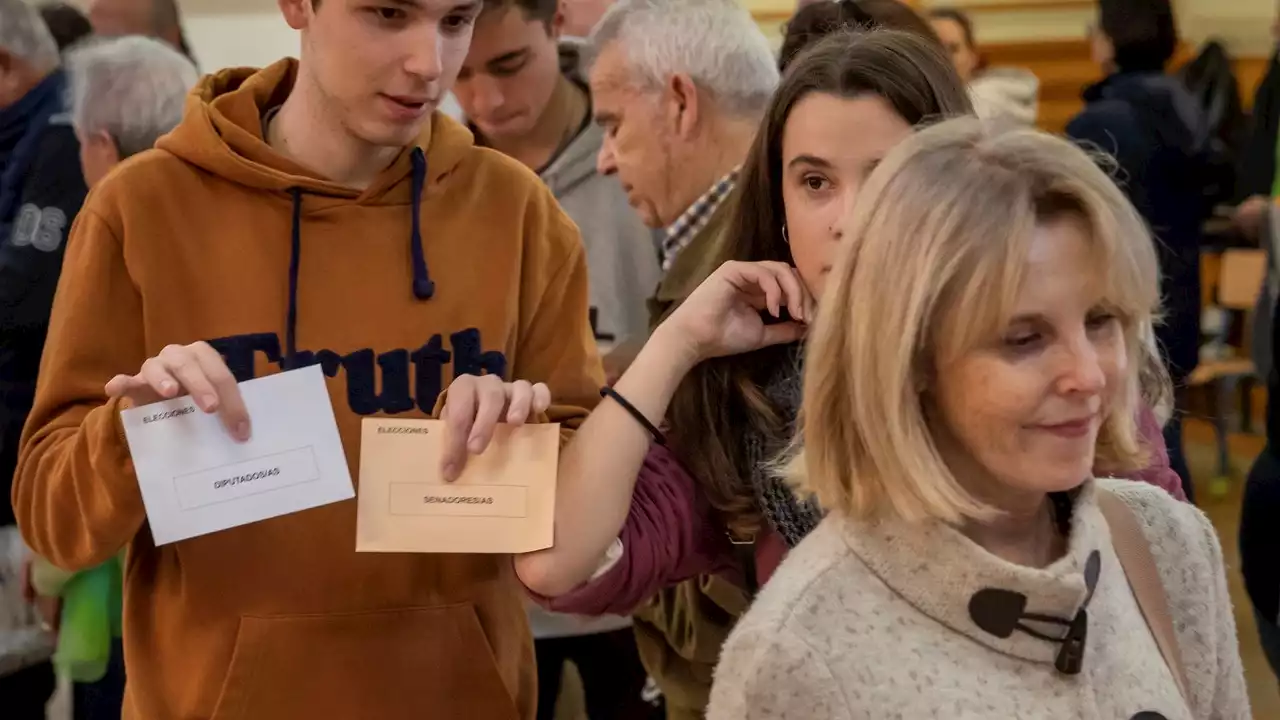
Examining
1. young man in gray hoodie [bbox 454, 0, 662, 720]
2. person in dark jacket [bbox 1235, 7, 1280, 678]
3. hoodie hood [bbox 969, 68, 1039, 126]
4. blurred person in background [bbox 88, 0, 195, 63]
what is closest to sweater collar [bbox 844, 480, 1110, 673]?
young man in gray hoodie [bbox 454, 0, 662, 720]

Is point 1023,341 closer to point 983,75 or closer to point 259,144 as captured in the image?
point 259,144

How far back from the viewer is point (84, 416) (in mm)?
1406

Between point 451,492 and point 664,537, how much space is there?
0.84ft

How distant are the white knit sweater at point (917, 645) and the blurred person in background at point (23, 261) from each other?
205 centimetres

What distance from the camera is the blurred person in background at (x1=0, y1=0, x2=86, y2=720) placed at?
106 inches

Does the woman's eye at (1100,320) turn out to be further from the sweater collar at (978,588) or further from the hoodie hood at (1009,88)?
the hoodie hood at (1009,88)

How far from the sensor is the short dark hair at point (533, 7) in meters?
2.43

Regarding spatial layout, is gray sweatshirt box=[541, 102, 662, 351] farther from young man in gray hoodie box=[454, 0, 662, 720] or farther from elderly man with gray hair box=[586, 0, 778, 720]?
elderly man with gray hair box=[586, 0, 778, 720]

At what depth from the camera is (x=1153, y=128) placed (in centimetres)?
395

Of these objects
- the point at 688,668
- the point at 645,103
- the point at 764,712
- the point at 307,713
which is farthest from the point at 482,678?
the point at 645,103

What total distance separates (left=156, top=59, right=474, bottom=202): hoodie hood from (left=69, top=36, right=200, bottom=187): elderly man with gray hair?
3.29 feet

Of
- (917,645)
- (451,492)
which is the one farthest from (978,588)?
(451,492)

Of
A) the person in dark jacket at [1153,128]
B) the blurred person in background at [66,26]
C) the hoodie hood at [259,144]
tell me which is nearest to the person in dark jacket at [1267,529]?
the person in dark jacket at [1153,128]

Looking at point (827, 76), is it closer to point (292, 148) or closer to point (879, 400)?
point (879, 400)
